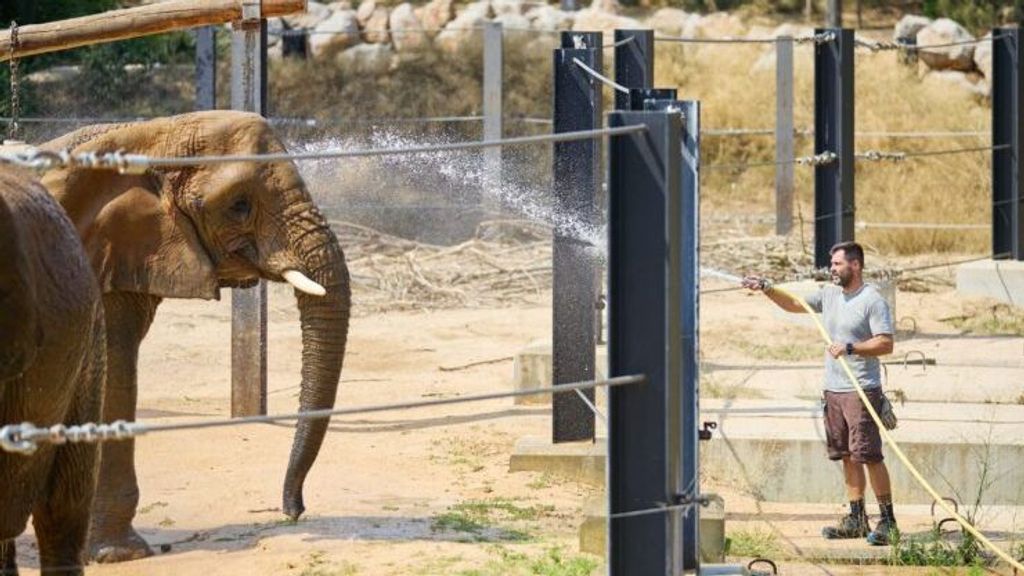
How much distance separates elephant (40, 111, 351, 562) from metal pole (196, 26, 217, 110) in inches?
260

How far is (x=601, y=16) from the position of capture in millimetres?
27469

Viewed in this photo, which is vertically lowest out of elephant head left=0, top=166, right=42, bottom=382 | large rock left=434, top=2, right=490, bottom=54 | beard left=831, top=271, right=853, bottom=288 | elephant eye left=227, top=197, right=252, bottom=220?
A: elephant head left=0, top=166, right=42, bottom=382

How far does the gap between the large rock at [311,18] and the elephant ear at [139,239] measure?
63.9 feet

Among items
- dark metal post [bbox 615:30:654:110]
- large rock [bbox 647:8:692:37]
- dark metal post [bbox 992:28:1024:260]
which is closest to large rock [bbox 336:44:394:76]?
large rock [bbox 647:8:692:37]

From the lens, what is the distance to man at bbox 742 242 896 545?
8656 millimetres

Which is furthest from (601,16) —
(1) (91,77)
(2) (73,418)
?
(2) (73,418)

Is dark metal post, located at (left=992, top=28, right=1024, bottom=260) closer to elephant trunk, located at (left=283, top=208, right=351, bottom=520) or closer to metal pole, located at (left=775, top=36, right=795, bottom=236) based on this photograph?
metal pole, located at (left=775, top=36, right=795, bottom=236)

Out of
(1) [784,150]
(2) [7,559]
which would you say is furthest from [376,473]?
(1) [784,150]

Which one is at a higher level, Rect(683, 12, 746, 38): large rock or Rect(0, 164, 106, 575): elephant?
Rect(683, 12, 746, 38): large rock

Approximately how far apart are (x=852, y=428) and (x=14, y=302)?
4.39 m

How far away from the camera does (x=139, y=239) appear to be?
8.50 metres

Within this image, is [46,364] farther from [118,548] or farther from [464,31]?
[464,31]

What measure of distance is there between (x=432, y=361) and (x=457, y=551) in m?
6.09

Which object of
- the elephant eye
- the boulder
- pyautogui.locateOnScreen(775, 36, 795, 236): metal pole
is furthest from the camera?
the boulder
